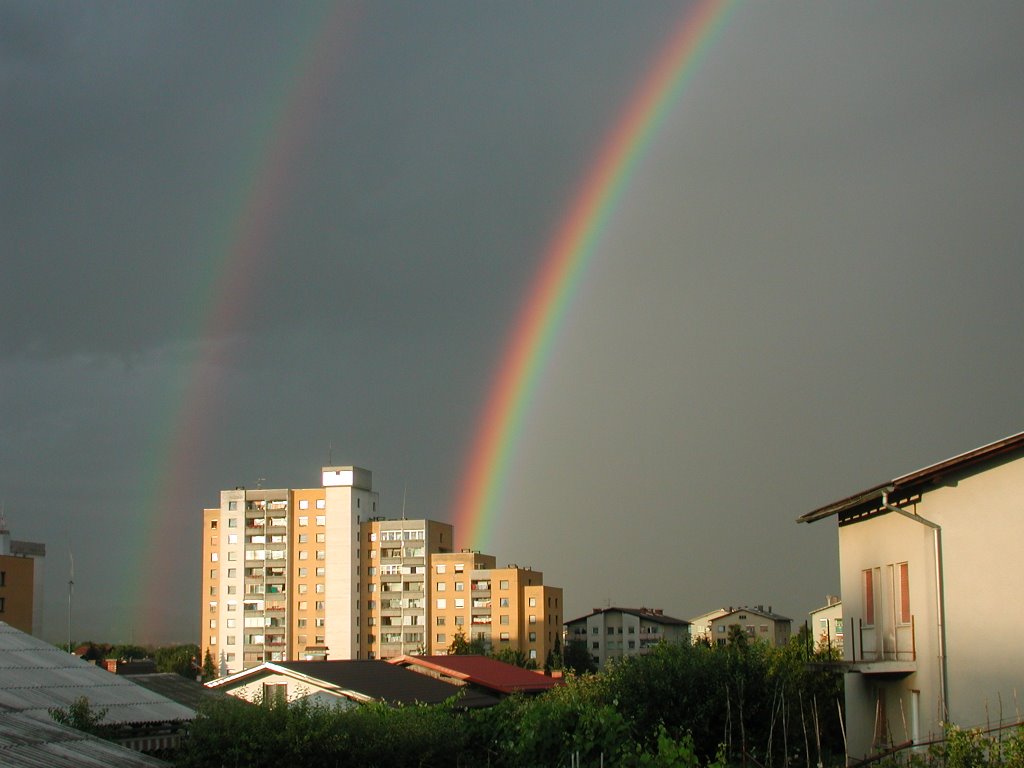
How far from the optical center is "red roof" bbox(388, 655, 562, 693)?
48219mm

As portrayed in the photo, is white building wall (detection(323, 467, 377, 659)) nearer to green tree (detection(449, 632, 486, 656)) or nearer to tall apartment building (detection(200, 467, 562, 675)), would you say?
tall apartment building (detection(200, 467, 562, 675))

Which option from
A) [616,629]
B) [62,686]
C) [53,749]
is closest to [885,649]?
[62,686]

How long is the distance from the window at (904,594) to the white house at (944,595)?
0.02 metres

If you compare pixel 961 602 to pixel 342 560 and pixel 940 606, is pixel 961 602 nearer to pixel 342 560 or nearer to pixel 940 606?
pixel 940 606

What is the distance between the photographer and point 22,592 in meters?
99.8

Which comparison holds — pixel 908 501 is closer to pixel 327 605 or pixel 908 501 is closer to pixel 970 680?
pixel 970 680

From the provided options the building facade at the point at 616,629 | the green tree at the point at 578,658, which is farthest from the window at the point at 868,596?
the building facade at the point at 616,629

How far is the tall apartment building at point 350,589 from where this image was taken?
132 meters

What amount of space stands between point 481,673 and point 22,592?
6430cm

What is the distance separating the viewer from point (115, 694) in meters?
16.6

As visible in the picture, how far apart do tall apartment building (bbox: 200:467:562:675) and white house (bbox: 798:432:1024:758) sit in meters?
111

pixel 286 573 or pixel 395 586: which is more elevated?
pixel 286 573

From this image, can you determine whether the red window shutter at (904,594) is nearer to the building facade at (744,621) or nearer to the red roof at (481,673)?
the red roof at (481,673)

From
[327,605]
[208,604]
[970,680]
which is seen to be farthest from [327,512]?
[970,680]
